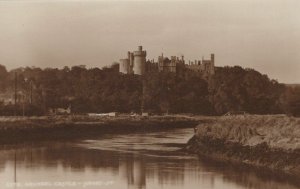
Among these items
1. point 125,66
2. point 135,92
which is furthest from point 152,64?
point 135,92

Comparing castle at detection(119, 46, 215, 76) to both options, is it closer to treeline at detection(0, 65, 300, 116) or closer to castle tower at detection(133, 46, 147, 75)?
castle tower at detection(133, 46, 147, 75)

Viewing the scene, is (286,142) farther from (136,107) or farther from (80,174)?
(136,107)

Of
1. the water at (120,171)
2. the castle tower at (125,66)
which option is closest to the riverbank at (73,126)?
the water at (120,171)

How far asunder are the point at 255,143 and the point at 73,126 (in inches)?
588

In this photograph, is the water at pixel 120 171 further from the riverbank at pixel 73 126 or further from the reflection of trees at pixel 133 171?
the riverbank at pixel 73 126

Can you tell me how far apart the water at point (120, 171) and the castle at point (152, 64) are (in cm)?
3551

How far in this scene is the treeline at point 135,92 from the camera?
34.8 m

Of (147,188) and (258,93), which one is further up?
(258,93)

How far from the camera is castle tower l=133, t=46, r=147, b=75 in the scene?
2197 inches

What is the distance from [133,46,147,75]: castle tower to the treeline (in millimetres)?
6508

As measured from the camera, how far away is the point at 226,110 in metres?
36.4

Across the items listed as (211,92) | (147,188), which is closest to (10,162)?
(147,188)

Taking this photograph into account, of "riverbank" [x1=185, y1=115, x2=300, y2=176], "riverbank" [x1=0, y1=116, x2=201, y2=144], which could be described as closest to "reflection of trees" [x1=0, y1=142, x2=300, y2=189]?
"riverbank" [x1=185, y1=115, x2=300, y2=176]

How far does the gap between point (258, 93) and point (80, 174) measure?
71.0ft
